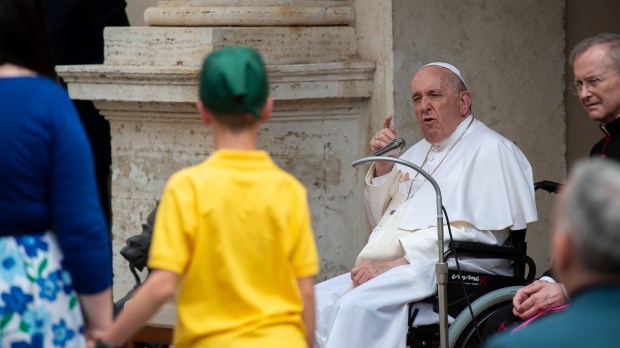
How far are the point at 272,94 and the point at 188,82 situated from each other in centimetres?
41

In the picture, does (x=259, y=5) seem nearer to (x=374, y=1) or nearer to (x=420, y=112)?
(x=374, y=1)

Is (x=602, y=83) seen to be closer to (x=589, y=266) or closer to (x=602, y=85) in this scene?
(x=602, y=85)

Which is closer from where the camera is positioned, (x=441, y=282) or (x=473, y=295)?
(x=441, y=282)

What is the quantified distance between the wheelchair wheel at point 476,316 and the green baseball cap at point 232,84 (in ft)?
6.84

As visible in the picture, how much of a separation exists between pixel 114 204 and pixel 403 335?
7.86ft

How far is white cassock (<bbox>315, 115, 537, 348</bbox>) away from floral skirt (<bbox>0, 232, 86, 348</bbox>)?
2.16 meters

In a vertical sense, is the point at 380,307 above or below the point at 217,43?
below

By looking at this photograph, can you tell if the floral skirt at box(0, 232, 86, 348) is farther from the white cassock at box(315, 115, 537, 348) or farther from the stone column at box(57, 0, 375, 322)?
the stone column at box(57, 0, 375, 322)

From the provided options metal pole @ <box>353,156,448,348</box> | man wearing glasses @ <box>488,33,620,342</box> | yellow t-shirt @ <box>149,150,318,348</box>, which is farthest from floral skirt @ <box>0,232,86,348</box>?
man wearing glasses @ <box>488,33,620,342</box>

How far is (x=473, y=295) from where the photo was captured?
5742 mm

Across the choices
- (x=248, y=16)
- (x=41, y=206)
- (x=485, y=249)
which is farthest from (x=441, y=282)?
(x=248, y=16)

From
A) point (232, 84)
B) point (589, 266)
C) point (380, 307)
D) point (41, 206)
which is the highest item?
point (232, 84)

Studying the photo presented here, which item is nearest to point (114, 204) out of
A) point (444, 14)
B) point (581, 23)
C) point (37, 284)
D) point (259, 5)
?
point (259, 5)

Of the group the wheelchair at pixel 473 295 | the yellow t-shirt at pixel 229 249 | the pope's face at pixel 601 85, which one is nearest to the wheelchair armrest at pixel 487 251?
the wheelchair at pixel 473 295
